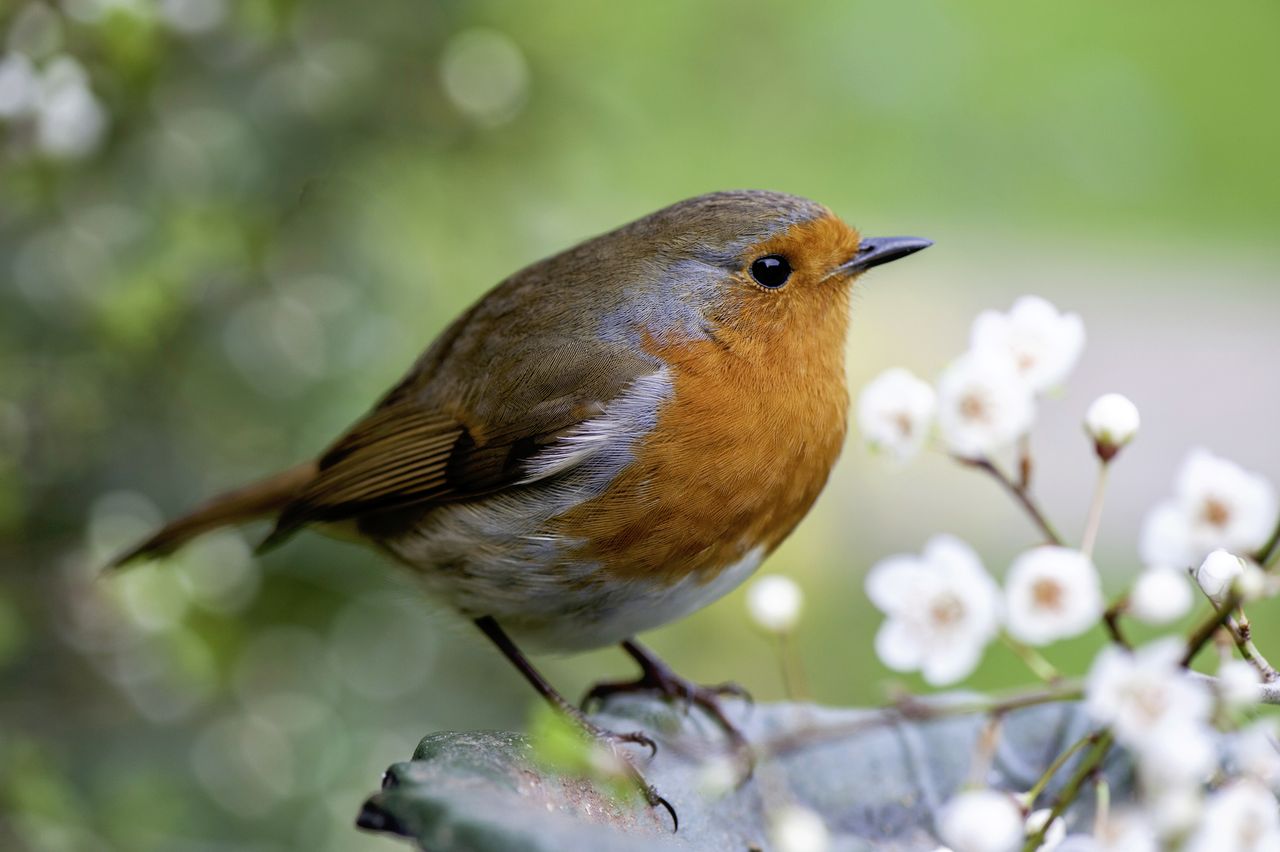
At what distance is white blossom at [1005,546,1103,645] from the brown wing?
1195mm

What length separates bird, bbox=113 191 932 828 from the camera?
6.95 ft

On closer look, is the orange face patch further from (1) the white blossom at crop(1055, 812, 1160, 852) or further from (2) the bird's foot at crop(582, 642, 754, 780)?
(1) the white blossom at crop(1055, 812, 1160, 852)

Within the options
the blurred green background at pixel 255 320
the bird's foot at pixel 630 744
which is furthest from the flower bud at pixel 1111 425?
the blurred green background at pixel 255 320

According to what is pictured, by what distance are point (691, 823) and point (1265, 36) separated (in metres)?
8.47

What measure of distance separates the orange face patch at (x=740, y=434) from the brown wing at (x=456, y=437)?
0.13 m

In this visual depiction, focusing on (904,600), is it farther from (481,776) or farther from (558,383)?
(558,383)

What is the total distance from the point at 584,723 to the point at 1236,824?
1.07 meters

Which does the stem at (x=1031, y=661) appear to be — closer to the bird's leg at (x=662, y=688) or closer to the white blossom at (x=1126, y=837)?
the white blossom at (x=1126, y=837)

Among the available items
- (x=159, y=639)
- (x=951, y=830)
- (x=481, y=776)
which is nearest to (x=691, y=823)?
(x=481, y=776)

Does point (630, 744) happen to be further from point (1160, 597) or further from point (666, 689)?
point (1160, 597)

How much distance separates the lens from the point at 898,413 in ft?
4.48

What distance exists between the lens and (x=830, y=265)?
231cm

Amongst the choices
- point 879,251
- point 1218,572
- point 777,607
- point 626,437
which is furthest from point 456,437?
point 1218,572

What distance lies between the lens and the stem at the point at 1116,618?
3.67ft
